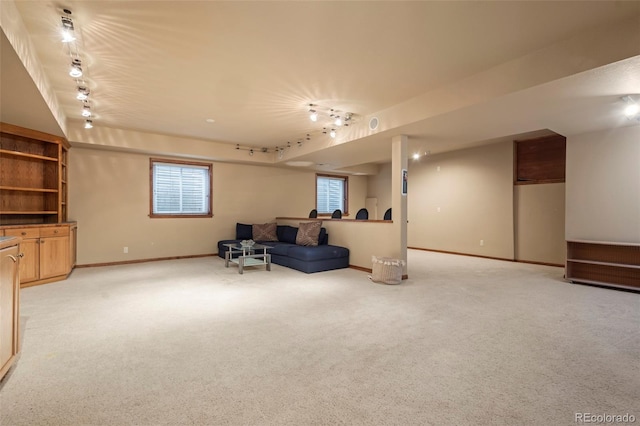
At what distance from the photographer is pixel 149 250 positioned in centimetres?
669

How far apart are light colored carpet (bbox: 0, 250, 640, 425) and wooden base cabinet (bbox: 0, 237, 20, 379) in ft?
0.51

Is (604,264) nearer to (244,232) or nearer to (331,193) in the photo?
(244,232)

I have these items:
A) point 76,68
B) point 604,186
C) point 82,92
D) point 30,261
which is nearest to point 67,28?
point 76,68

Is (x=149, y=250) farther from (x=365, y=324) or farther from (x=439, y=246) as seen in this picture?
(x=439, y=246)

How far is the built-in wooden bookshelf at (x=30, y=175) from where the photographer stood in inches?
186

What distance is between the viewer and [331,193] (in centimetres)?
1016

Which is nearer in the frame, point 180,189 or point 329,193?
point 180,189

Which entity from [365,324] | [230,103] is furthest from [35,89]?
[365,324]

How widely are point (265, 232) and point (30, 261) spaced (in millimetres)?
4087

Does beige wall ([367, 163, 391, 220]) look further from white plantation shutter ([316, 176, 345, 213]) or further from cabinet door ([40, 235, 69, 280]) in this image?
cabinet door ([40, 235, 69, 280])

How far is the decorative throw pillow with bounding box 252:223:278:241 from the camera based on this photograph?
7275 mm

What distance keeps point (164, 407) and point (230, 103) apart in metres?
3.93

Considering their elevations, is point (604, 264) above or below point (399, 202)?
below

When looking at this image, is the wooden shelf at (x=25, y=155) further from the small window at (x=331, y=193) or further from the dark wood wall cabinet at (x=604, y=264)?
the dark wood wall cabinet at (x=604, y=264)
